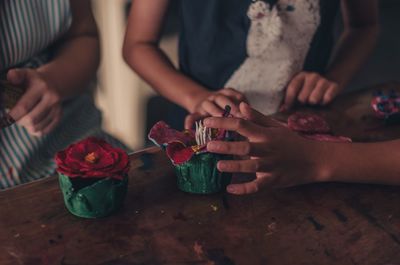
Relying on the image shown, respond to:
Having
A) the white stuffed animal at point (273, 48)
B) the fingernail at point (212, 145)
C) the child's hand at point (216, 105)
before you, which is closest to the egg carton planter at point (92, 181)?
the fingernail at point (212, 145)

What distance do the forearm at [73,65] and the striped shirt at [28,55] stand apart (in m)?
0.05

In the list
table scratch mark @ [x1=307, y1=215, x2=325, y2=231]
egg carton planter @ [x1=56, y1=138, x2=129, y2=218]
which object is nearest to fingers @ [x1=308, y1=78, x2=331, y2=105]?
table scratch mark @ [x1=307, y1=215, x2=325, y2=231]

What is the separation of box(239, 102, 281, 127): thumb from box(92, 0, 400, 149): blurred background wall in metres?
1.36

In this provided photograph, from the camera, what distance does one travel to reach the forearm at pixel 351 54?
1.40 meters

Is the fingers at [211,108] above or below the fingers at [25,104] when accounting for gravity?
above

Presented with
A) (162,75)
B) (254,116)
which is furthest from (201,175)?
(162,75)

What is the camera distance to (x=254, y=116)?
900 millimetres

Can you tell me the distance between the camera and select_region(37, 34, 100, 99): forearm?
4.02 ft

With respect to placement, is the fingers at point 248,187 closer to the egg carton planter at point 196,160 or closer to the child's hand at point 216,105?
the egg carton planter at point 196,160

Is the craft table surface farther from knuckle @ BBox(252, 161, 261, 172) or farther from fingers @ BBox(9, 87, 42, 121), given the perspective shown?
fingers @ BBox(9, 87, 42, 121)

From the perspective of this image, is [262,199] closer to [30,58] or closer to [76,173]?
[76,173]

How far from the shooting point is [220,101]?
1.06 meters

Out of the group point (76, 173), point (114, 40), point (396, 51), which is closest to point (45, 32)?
point (76, 173)

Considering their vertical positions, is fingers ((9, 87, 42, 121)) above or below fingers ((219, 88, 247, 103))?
below
